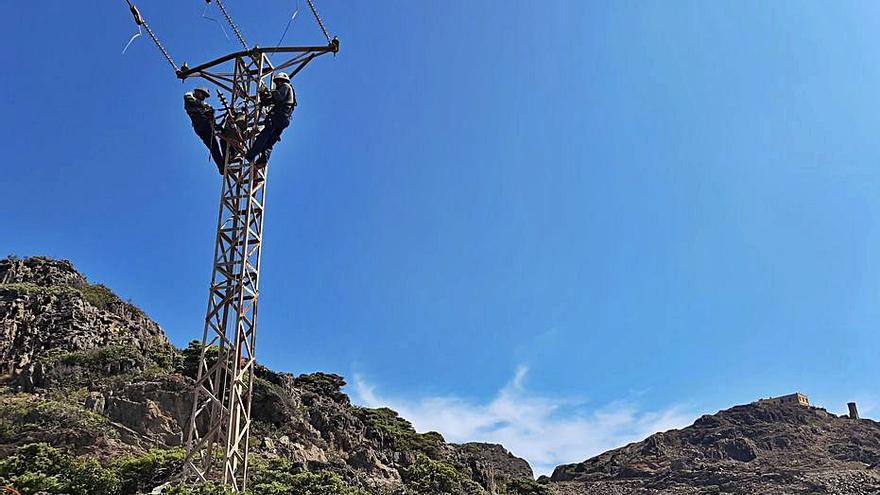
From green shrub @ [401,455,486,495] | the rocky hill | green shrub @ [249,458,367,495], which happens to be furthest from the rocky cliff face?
green shrub @ [249,458,367,495]

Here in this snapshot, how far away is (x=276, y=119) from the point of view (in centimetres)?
1513

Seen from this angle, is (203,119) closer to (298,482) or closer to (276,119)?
(276,119)

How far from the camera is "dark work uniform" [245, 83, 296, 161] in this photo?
1514cm

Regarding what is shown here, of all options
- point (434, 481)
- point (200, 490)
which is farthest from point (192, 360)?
point (200, 490)

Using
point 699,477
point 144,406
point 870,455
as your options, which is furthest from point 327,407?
point 870,455

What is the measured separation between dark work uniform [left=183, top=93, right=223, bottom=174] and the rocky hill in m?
7.28

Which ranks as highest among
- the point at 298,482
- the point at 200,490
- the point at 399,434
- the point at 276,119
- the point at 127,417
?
the point at 276,119

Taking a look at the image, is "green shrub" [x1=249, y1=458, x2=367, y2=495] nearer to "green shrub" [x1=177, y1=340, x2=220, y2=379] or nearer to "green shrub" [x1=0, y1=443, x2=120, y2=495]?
"green shrub" [x1=0, y1=443, x2=120, y2=495]

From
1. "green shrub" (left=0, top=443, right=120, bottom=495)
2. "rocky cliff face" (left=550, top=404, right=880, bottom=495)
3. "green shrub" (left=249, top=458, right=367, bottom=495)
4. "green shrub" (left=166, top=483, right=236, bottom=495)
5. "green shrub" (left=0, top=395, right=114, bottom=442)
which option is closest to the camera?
"green shrub" (left=166, top=483, right=236, bottom=495)

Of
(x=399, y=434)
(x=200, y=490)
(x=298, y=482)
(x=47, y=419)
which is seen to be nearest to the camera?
(x=200, y=490)

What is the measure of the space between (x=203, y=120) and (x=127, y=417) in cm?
1162

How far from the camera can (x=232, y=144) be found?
1548 centimetres

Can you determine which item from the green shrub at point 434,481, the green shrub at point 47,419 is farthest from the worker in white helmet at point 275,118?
the green shrub at point 434,481

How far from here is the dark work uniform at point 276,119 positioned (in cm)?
1514
